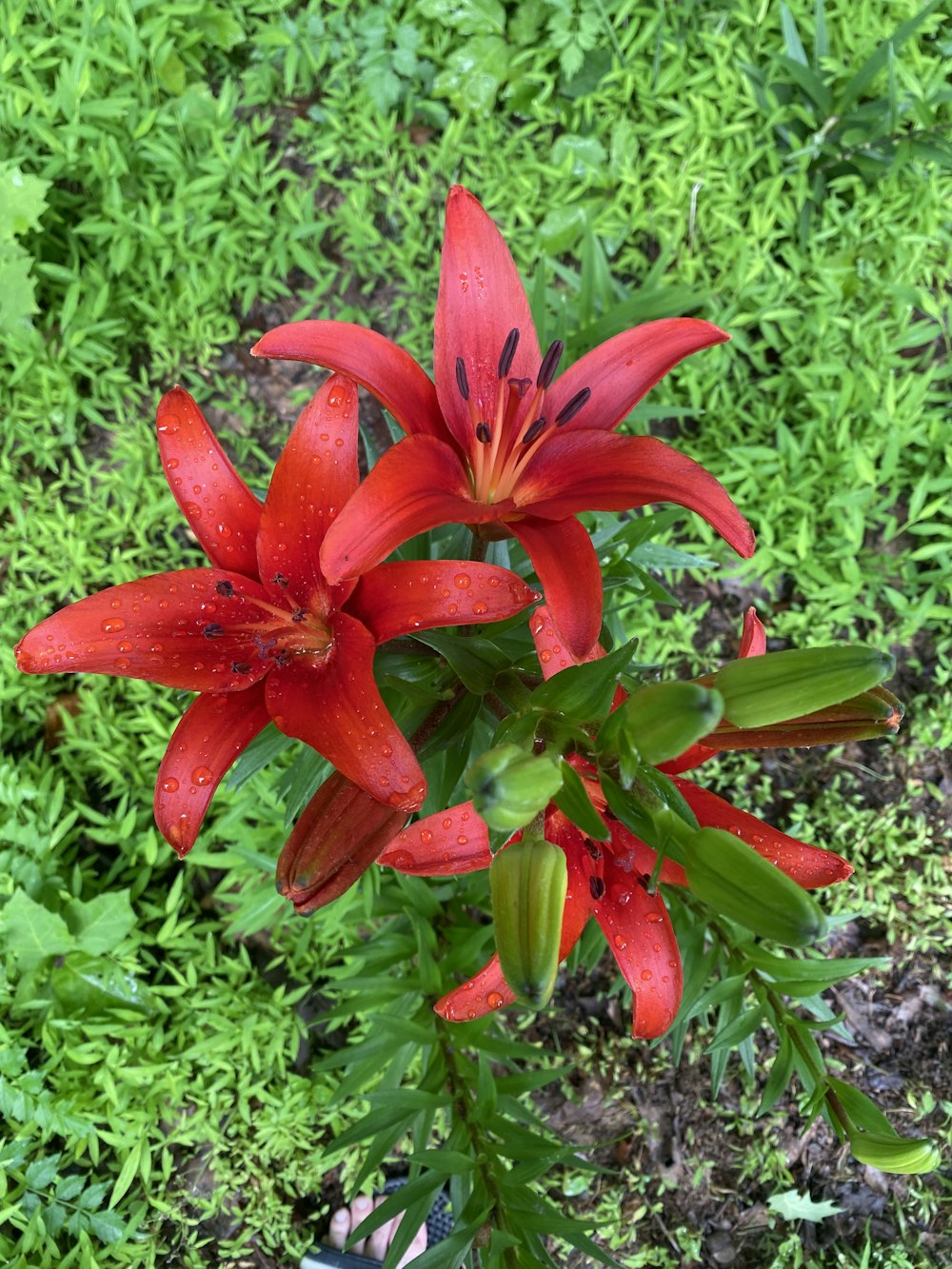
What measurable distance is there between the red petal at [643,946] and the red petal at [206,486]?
1.99ft

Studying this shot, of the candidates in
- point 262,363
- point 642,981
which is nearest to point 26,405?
point 262,363

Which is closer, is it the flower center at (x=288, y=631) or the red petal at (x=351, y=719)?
the red petal at (x=351, y=719)

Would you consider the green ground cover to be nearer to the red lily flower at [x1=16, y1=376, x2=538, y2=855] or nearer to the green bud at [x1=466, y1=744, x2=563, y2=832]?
the red lily flower at [x1=16, y1=376, x2=538, y2=855]

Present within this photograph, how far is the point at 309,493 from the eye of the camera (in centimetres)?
109

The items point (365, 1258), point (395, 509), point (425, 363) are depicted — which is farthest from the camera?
point (425, 363)

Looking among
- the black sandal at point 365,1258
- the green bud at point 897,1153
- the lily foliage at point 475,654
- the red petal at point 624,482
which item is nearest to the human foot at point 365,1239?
the black sandal at point 365,1258

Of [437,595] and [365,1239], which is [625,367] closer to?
[437,595]

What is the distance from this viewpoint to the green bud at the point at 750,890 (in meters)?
0.70

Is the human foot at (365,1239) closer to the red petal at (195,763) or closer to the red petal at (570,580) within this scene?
the red petal at (195,763)

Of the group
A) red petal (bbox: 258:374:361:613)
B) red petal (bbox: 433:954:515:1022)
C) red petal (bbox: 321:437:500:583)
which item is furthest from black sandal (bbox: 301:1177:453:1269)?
red petal (bbox: 321:437:500:583)

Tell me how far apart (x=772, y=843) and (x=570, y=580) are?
0.37m

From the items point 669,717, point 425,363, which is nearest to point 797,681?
point 669,717

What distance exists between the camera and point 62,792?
210 cm

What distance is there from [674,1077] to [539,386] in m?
1.78
